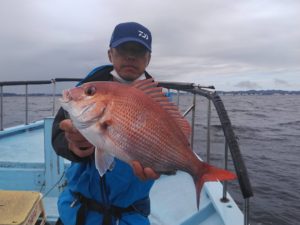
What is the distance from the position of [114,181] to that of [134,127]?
0.69 meters

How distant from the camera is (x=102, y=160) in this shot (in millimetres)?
1879

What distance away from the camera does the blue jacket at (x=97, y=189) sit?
2369 mm

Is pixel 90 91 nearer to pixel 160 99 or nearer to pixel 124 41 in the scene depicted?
pixel 160 99

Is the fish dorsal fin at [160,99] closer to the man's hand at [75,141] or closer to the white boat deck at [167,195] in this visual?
the man's hand at [75,141]

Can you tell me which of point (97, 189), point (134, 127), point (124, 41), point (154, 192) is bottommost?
point (154, 192)

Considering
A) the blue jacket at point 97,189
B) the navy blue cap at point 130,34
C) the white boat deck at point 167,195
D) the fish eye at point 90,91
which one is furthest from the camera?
the white boat deck at point 167,195

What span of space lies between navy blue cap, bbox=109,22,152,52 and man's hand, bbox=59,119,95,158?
0.81 m

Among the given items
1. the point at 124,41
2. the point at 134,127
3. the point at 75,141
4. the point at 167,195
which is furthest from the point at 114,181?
the point at 167,195

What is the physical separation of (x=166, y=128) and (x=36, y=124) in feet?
25.1

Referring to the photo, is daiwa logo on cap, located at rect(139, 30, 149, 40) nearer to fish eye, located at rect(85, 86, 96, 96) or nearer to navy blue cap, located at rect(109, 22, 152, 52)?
navy blue cap, located at rect(109, 22, 152, 52)

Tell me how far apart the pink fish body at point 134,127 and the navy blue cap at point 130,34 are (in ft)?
1.88

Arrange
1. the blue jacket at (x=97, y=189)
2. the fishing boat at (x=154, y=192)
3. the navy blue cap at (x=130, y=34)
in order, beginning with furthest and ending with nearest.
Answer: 1. the fishing boat at (x=154, y=192)
2. the navy blue cap at (x=130, y=34)
3. the blue jacket at (x=97, y=189)

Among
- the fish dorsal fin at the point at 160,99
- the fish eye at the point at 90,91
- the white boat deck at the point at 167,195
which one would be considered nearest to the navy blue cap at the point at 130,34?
the fish dorsal fin at the point at 160,99

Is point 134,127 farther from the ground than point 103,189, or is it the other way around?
point 134,127
